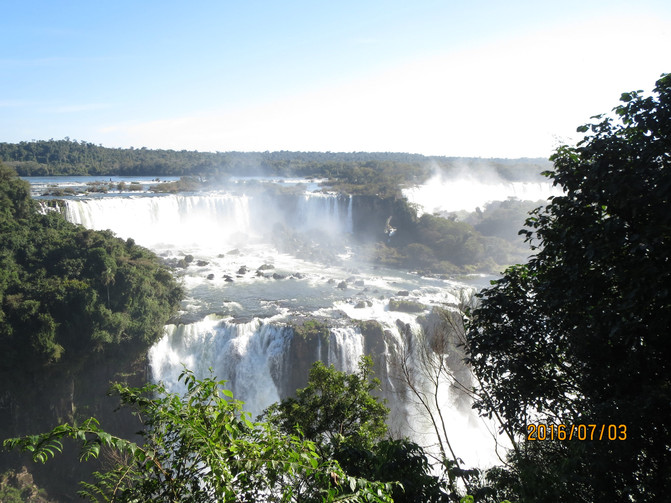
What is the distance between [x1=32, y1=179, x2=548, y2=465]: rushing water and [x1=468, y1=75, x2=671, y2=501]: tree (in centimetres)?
345

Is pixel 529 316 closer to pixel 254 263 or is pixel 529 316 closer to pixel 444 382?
pixel 444 382

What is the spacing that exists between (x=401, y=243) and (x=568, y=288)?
31.1 m

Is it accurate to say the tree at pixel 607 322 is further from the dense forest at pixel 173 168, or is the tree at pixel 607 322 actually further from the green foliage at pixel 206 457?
the dense forest at pixel 173 168

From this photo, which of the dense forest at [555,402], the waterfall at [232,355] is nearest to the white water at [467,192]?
the waterfall at [232,355]

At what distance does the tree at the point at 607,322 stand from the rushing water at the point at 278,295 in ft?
11.3

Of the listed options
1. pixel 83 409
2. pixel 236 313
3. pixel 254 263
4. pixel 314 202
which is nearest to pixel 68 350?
pixel 83 409

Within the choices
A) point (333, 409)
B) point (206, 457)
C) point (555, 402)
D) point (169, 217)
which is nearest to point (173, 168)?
point (169, 217)

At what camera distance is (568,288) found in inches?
187

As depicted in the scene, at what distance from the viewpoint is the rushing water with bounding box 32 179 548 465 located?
1612cm

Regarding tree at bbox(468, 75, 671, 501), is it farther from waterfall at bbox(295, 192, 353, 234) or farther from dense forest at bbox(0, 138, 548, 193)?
dense forest at bbox(0, 138, 548, 193)

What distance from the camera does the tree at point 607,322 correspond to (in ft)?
12.5

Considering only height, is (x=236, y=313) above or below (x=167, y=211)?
below
